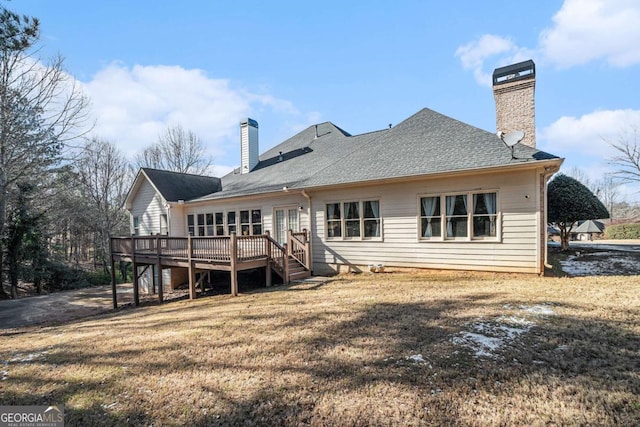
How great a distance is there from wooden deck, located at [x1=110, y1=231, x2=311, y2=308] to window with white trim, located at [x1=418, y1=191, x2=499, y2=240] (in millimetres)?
4299

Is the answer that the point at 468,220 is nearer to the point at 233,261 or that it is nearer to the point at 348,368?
the point at 348,368

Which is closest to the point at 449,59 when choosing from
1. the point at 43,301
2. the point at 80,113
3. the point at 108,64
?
the point at 108,64

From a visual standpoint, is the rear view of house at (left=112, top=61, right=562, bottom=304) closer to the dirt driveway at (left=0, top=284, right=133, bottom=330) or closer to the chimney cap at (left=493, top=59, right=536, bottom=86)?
the chimney cap at (left=493, top=59, right=536, bottom=86)

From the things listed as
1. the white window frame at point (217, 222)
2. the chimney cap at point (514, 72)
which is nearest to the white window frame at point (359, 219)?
the white window frame at point (217, 222)

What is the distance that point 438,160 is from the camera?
30.3ft

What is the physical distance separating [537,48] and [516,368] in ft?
38.3

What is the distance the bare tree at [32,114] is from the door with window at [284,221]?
9.71 m

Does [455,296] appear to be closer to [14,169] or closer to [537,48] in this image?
[537,48]

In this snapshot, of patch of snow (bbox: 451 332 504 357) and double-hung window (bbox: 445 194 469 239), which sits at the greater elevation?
double-hung window (bbox: 445 194 469 239)

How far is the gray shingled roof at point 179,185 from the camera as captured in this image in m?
15.7

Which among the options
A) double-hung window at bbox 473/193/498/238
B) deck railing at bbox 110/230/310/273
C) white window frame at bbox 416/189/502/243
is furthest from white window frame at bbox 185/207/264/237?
double-hung window at bbox 473/193/498/238

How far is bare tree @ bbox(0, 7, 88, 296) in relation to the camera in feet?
37.3

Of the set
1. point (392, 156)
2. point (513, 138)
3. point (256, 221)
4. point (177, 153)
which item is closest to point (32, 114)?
point (256, 221)

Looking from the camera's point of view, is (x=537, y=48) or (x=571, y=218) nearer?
(x=537, y=48)
